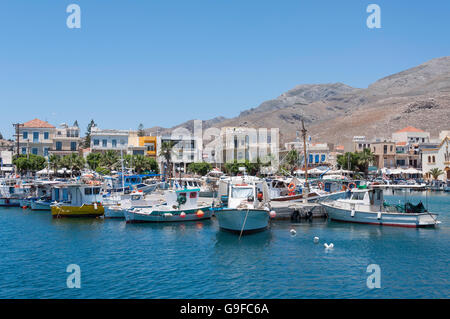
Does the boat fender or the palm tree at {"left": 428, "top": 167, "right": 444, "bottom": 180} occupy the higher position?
the palm tree at {"left": 428, "top": 167, "right": 444, "bottom": 180}

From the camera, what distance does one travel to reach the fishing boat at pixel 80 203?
46438 millimetres

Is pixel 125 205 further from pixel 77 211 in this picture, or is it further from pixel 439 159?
pixel 439 159

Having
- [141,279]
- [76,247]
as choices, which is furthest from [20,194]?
[141,279]

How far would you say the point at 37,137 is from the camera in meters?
92.2

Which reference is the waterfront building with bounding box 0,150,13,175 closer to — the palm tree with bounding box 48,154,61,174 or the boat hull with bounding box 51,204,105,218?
the palm tree with bounding box 48,154,61,174

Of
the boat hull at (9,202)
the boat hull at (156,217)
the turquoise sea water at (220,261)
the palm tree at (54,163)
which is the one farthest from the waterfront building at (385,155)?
the boat hull at (9,202)

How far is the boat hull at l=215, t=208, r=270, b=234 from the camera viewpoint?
32.6 metres

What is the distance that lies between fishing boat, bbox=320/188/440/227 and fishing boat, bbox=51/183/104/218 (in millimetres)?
24550

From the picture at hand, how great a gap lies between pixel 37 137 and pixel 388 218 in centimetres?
7799

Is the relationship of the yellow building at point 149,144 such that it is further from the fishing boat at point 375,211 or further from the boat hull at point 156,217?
the fishing boat at point 375,211

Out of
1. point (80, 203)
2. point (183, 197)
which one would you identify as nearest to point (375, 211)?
point (183, 197)

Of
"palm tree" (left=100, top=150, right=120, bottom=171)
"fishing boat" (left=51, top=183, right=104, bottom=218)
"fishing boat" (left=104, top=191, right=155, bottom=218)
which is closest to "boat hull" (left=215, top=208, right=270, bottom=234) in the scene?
"fishing boat" (left=104, top=191, right=155, bottom=218)
